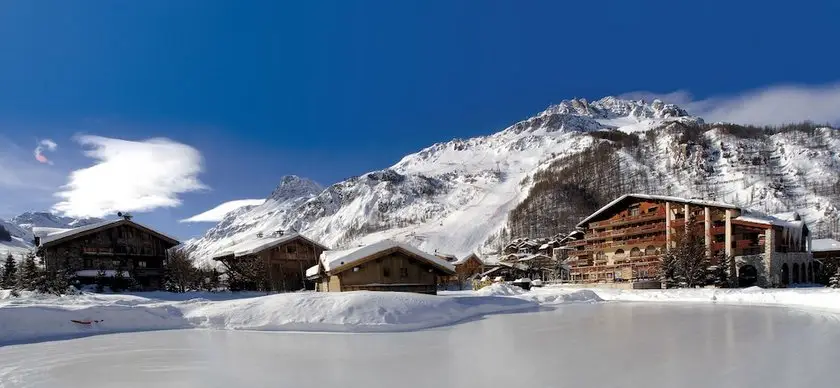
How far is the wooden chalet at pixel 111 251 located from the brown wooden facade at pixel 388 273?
20.6 m

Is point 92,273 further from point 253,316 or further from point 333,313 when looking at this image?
point 333,313

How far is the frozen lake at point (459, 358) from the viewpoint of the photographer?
22.2 feet

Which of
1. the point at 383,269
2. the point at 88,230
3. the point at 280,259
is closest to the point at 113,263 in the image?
the point at 88,230

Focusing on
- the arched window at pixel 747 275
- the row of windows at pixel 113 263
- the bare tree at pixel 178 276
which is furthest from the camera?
the arched window at pixel 747 275

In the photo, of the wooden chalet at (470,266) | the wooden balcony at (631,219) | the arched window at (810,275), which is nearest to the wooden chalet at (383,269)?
the wooden balcony at (631,219)

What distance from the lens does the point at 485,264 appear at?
7019 centimetres

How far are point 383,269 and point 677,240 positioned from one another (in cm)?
3109

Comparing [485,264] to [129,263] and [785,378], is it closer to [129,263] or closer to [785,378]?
[129,263]

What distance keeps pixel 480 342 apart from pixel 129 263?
3754 cm

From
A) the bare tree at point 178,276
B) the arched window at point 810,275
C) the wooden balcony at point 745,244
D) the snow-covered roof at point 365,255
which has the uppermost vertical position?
the snow-covered roof at point 365,255

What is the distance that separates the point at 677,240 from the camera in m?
43.4

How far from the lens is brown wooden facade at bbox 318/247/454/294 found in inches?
930

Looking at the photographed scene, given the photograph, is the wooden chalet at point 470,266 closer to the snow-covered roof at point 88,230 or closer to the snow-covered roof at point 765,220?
the snow-covered roof at point 765,220

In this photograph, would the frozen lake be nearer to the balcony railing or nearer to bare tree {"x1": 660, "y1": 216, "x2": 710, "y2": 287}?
bare tree {"x1": 660, "y1": 216, "x2": 710, "y2": 287}
